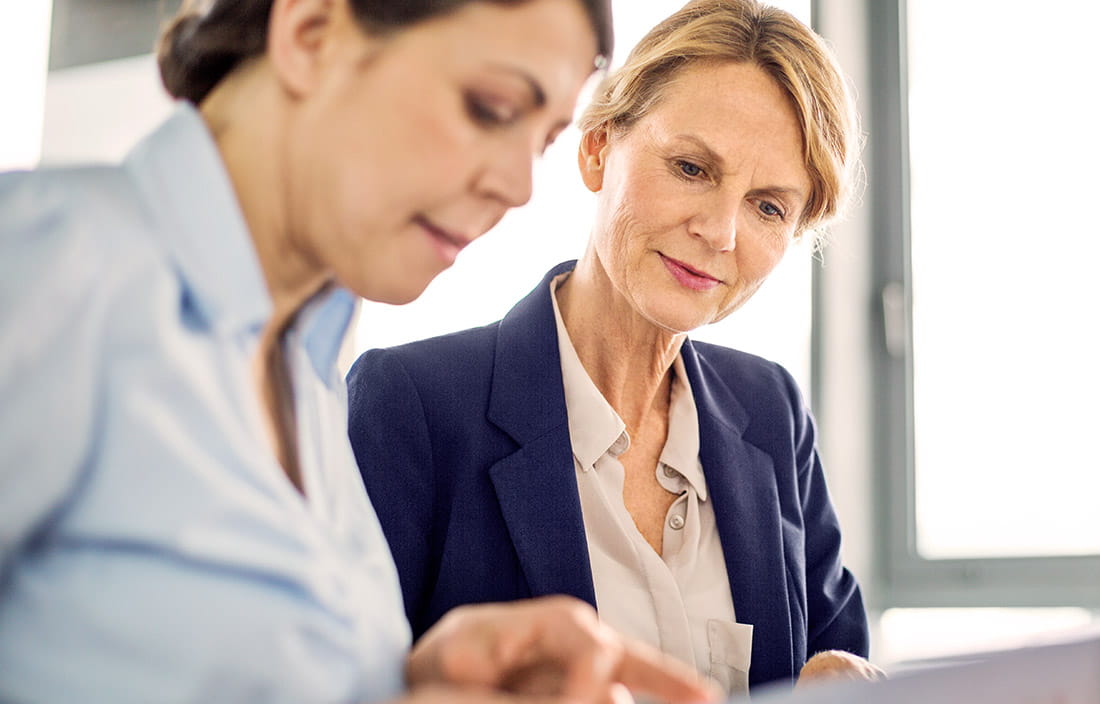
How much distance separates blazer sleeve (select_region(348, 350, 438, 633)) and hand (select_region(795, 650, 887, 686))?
1.33 ft

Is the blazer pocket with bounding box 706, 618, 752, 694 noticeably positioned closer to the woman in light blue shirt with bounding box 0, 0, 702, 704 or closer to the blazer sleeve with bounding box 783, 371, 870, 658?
the blazer sleeve with bounding box 783, 371, 870, 658

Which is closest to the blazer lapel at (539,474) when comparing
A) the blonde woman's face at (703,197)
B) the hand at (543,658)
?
the blonde woman's face at (703,197)

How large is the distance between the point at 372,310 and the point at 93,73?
72 centimetres

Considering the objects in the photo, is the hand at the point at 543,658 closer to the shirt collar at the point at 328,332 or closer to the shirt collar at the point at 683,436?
the shirt collar at the point at 328,332

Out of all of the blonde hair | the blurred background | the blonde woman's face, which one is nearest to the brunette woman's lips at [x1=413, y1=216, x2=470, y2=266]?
the blonde woman's face

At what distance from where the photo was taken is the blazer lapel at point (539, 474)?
1.15m

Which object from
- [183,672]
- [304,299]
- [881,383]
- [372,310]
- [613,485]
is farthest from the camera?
[881,383]

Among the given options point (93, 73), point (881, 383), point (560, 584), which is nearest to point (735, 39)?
point (560, 584)

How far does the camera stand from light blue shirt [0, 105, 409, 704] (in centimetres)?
44

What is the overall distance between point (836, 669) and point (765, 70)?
694mm

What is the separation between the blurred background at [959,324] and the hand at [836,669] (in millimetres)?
1298

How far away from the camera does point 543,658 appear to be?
0.62 metres

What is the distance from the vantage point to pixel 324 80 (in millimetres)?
545

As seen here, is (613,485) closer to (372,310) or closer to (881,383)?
(372,310)
